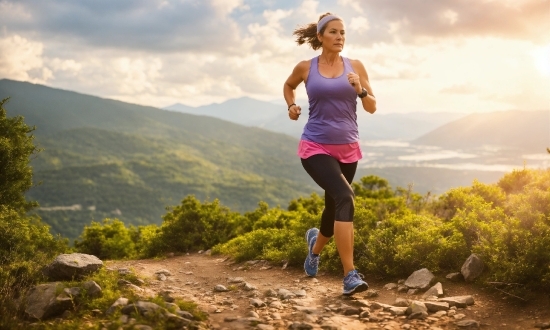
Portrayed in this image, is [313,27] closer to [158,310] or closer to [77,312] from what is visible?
[158,310]

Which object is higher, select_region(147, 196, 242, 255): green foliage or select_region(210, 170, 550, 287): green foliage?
select_region(210, 170, 550, 287): green foliage

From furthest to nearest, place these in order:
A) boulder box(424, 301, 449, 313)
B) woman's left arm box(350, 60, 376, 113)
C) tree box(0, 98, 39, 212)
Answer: tree box(0, 98, 39, 212) < woman's left arm box(350, 60, 376, 113) < boulder box(424, 301, 449, 313)

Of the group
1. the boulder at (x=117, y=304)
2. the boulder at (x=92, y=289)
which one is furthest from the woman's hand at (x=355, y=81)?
the boulder at (x=92, y=289)

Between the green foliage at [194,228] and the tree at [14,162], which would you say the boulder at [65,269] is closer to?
the green foliage at [194,228]

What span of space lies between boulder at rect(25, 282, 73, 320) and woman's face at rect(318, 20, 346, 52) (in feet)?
12.9

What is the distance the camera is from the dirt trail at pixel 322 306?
437 cm

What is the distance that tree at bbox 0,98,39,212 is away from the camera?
573 inches

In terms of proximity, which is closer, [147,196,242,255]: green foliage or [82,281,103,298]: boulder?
[82,281,103,298]: boulder

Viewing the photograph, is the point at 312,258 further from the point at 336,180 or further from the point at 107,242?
the point at 107,242

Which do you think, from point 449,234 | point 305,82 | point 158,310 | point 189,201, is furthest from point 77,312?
point 189,201

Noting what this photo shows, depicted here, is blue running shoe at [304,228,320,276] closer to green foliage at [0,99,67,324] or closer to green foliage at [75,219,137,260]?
green foliage at [0,99,67,324]

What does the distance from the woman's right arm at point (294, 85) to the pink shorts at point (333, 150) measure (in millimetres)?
387

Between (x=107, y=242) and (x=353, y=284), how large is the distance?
13.4 m

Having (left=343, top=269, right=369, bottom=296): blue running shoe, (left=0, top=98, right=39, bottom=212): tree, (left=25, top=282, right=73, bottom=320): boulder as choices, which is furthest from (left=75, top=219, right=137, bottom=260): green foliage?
(left=343, top=269, right=369, bottom=296): blue running shoe
